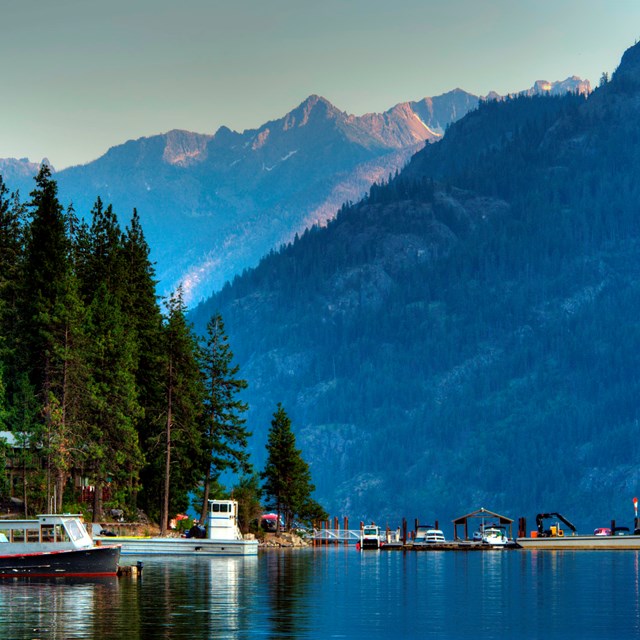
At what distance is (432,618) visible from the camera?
56.6 m

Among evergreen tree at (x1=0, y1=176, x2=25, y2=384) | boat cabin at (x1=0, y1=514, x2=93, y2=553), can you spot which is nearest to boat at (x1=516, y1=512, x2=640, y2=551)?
evergreen tree at (x1=0, y1=176, x2=25, y2=384)

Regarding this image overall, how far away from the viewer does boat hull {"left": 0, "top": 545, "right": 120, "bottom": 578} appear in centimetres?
7619

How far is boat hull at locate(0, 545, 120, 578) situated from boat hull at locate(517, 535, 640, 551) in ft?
361

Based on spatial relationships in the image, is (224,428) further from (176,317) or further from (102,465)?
(102,465)

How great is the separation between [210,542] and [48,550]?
46.9m

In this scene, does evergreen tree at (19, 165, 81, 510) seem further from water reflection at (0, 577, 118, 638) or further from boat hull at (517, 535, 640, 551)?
boat hull at (517, 535, 640, 551)

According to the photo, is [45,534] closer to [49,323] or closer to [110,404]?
[49,323]

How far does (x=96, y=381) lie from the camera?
123 meters

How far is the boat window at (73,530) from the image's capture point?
250 feet

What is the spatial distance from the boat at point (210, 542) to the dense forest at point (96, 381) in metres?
4.94

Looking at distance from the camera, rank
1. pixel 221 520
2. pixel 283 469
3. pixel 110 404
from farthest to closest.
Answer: pixel 283 469
pixel 221 520
pixel 110 404

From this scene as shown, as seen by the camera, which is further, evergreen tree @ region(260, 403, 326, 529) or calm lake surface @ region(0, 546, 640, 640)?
evergreen tree @ region(260, 403, 326, 529)

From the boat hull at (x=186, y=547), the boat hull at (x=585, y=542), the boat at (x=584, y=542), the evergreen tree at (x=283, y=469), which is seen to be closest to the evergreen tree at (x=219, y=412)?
the evergreen tree at (x=283, y=469)

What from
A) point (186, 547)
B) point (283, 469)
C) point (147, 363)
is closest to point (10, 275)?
point (147, 363)
